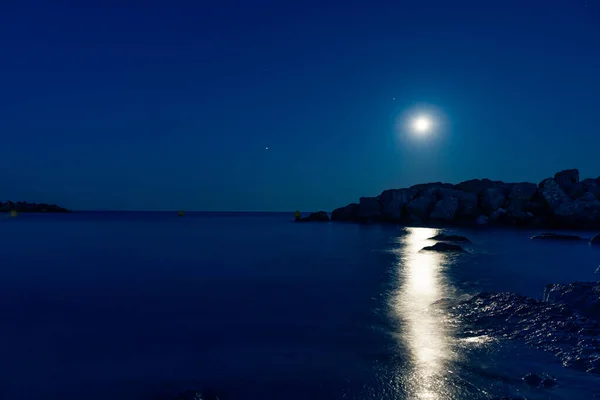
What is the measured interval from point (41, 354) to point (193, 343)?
304 cm

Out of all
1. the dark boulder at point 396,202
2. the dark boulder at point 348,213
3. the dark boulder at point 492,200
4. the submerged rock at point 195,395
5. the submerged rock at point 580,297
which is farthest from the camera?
the dark boulder at point 348,213

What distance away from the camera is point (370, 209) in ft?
256

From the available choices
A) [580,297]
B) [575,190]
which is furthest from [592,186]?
[580,297]

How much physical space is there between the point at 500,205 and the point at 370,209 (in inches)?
998

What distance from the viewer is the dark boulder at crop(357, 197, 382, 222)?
76.9m

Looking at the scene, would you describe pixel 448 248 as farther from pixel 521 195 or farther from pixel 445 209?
pixel 521 195

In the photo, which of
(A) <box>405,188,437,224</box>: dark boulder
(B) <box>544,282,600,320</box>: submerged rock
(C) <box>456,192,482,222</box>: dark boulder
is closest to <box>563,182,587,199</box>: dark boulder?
(C) <box>456,192,482,222</box>: dark boulder

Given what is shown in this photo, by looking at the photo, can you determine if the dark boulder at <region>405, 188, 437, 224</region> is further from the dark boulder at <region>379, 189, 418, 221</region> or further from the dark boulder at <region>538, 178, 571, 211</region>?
the dark boulder at <region>538, 178, 571, 211</region>

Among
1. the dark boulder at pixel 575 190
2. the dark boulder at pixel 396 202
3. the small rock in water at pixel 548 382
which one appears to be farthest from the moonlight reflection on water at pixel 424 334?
the dark boulder at pixel 396 202

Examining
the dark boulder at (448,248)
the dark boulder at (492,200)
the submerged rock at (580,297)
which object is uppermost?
the dark boulder at (492,200)

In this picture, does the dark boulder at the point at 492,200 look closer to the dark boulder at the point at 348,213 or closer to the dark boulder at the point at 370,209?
the dark boulder at the point at 370,209

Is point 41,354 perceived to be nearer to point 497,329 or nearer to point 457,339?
point 457,339

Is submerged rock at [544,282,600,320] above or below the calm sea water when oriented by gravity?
above

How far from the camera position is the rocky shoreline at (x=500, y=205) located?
5145 centimetres
